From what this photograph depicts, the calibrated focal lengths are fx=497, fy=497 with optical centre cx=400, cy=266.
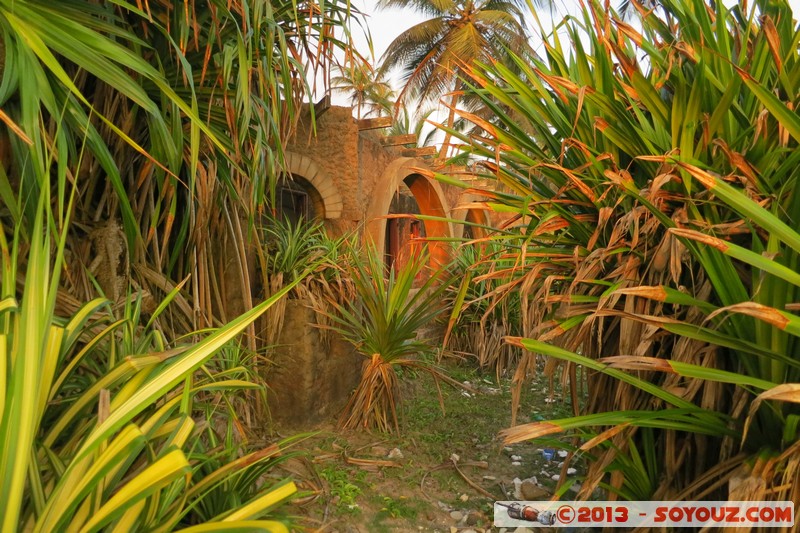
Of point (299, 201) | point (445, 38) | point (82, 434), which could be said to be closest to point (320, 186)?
point (299, 201)

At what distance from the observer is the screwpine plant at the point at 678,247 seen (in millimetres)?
1070

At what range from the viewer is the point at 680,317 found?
1.33m

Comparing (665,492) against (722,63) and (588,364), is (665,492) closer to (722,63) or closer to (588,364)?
(588,364)

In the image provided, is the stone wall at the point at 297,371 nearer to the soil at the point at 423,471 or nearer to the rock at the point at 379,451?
the soil at the point at 423,471

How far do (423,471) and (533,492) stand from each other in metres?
0.54

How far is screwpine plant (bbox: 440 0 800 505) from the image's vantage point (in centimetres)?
107

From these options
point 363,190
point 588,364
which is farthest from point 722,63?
point 363,190

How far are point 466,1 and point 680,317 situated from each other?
11947 millimetres

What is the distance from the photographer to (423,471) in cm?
244

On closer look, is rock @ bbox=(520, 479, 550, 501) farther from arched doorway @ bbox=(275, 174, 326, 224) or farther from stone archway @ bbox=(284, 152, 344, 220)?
stone archway @ bbox=(284, 152, 344, 220)

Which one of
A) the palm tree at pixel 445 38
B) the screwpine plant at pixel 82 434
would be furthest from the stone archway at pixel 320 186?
the palm tree at pixel 445 38

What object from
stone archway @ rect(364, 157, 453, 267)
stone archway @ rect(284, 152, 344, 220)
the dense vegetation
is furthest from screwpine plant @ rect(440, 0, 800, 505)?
stone archway @ rect(284, 152, 344, 220)

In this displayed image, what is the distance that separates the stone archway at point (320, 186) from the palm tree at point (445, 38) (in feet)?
22.0

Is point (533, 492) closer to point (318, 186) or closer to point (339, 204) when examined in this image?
point (339, 204)
